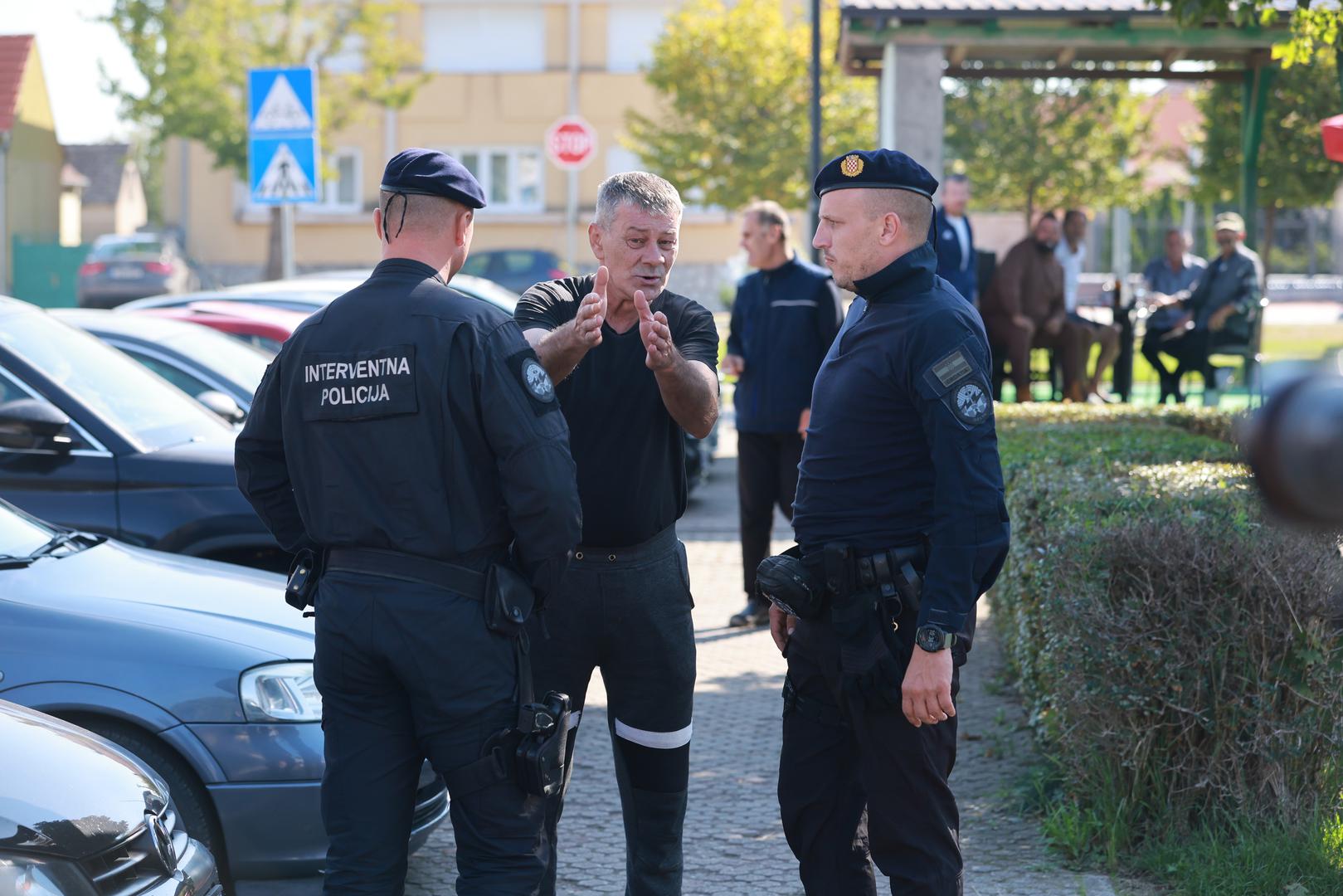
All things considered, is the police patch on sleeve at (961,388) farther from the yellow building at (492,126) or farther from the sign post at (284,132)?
the yellow building at (492,126)

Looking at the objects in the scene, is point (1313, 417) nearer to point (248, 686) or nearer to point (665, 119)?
point (248, 686)

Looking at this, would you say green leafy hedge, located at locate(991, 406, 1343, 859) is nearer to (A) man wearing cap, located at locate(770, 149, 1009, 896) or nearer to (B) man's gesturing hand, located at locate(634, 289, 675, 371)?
(A) man wearing cap, located at locate(770, 149, 1009, 896)

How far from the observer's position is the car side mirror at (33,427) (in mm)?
5961

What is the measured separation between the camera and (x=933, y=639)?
3301 millimetres

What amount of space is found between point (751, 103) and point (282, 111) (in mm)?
17040

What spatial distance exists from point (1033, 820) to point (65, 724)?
307 centimetres

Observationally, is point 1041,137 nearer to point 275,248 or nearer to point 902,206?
point 275,248

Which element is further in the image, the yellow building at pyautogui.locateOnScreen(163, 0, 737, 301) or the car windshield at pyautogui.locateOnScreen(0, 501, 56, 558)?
the yellow building at pyautogui.locateOnScreen(163, 0, 737, 301)

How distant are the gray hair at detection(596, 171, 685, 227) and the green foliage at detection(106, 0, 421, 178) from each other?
2774 cm

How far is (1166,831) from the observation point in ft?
14.7

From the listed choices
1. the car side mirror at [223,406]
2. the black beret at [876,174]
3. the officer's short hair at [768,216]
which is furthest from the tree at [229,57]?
→ the black beret at [876,174]

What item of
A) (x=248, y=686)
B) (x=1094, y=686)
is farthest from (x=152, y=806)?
(x=1094, y=686)

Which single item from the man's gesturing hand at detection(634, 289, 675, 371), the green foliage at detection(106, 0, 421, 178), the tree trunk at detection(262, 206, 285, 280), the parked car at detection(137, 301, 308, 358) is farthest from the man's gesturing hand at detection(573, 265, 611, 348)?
the tree trunk at detection(262, 206, 285, 280)

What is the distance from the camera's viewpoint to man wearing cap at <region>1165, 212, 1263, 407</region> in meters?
13.7
